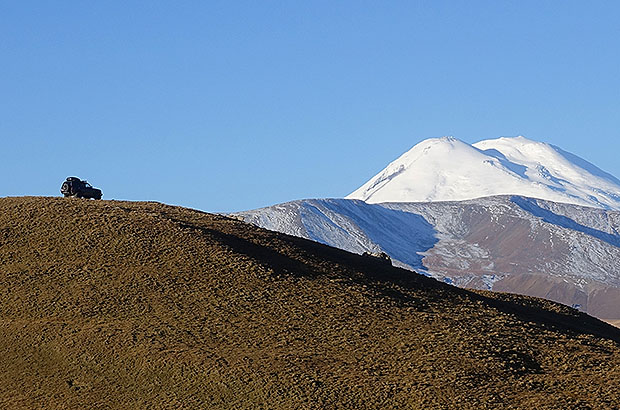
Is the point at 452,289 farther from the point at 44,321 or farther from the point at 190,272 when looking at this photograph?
the point at 44,321

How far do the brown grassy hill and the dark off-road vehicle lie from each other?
10039 mm

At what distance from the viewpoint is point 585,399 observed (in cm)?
4356

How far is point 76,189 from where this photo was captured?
79625 mm

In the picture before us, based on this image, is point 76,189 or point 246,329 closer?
point 246,329

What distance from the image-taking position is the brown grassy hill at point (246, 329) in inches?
1737

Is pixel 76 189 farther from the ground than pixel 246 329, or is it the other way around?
pixel 76 189

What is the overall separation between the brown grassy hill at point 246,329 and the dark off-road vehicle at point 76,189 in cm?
1004

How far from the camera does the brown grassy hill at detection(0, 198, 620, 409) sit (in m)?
44.1

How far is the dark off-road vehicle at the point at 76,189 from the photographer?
79562 mm

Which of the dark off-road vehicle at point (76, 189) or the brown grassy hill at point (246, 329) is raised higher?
the dark off-road vehicle at point (76, 189)

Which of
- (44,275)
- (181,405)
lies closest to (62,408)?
→ (181,405)

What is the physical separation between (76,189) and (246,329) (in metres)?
34.0

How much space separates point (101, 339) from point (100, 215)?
18.8 m

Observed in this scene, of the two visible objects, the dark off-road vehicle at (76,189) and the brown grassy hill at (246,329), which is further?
the dark off-road vehicle at (76,189)
